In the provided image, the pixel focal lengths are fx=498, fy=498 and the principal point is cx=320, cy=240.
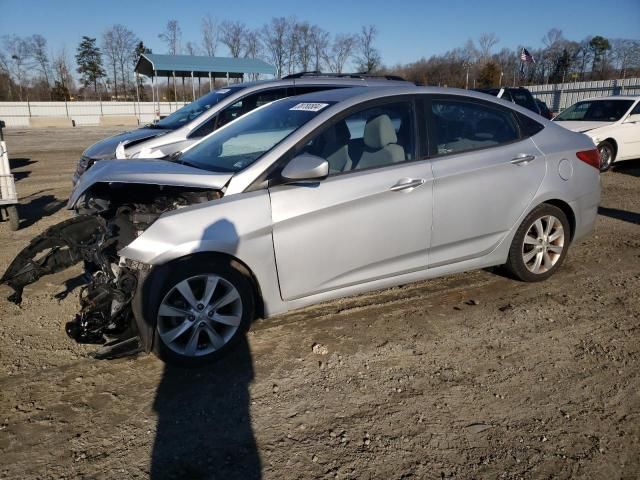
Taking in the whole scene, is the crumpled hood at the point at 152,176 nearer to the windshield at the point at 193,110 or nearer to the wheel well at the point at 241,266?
the wheel well at the point at 241,266

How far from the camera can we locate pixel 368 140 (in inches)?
154

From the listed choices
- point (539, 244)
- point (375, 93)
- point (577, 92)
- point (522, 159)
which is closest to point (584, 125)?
point (539, 244)

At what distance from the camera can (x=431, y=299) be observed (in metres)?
4.43

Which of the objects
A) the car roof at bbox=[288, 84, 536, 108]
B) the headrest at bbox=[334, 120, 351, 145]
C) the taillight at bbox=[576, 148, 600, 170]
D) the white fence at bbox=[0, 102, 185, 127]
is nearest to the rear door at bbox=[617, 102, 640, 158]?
the taillight at bbox=[576, 148, 600, 170]

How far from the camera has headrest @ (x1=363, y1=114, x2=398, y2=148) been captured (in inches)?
154

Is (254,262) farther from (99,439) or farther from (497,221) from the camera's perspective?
(497,221)

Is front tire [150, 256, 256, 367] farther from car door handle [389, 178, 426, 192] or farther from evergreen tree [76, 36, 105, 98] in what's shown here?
evergreen tree [76, 36, 105, 98]

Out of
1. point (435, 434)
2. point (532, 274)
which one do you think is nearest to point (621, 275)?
point (532, 274)

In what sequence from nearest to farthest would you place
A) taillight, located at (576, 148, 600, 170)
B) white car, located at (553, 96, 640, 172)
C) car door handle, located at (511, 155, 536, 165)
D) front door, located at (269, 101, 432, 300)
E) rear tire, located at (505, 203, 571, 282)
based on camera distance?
front door, located at (269, 101, 432, 300)
car door handle, located at (511, 155, 536, 165)
rear tire, located at (505, 203, 571, 282)
taillight, located at (576, 148, 600, 170)
white car, located at (553, 96, 640, 172)

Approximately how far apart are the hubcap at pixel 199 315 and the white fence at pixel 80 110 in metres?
40.9

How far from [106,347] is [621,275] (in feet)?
15.5

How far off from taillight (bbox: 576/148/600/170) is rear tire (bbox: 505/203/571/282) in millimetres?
563

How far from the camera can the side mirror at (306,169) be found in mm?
3285

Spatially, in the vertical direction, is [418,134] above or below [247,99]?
below
